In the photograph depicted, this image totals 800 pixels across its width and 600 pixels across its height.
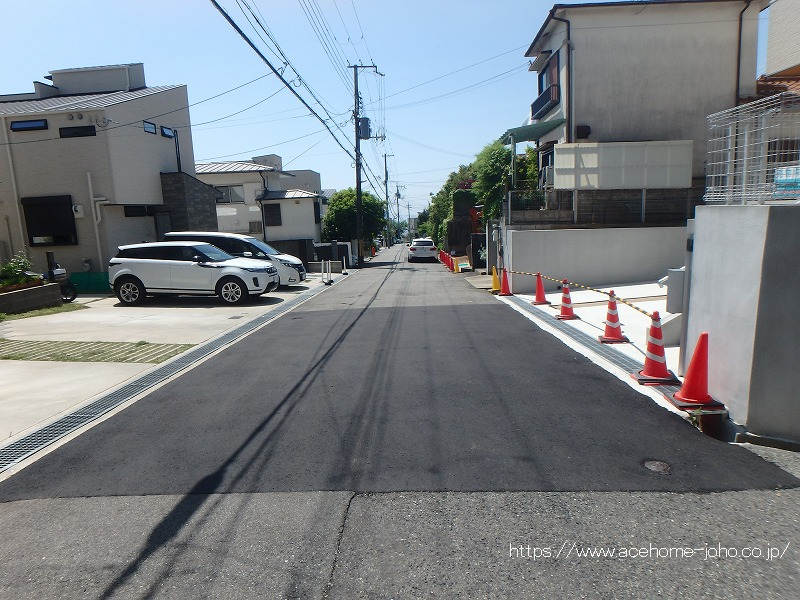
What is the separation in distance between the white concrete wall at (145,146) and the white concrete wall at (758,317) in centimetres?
1922

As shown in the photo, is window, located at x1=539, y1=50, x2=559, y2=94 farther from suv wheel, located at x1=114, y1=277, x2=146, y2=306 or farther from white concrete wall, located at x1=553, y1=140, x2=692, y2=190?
suv wheel, located at x1=114, y1=277, x2=146, y2=306

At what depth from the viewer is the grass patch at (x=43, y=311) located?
12845 millimetres

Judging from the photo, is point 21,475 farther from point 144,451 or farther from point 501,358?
point 501,358

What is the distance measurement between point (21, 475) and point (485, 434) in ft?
13.6

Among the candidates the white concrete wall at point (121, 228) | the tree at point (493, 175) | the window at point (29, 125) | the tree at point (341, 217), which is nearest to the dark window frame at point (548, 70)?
the tree at point (493, 175)

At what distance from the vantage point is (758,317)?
16.1ft

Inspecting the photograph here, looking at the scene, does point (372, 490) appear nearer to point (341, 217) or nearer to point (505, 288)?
point (505, 288)

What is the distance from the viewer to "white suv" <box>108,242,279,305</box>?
1469 cm

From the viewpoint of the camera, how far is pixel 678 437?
4973 millimetres

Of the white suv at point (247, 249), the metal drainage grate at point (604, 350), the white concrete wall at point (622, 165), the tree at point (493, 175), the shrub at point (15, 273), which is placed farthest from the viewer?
the tree at point (493, 175)

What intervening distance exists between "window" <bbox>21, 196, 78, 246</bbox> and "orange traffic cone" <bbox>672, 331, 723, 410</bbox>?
20.0 m

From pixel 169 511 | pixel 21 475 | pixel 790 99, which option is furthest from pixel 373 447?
pixel 790 99

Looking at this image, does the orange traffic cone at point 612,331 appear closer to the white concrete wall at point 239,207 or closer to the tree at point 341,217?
the white concrete wall at point 239,207

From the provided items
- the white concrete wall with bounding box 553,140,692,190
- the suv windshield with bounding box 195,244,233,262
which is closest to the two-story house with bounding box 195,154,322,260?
the suv windshield with bounding box 195,244,233,262
